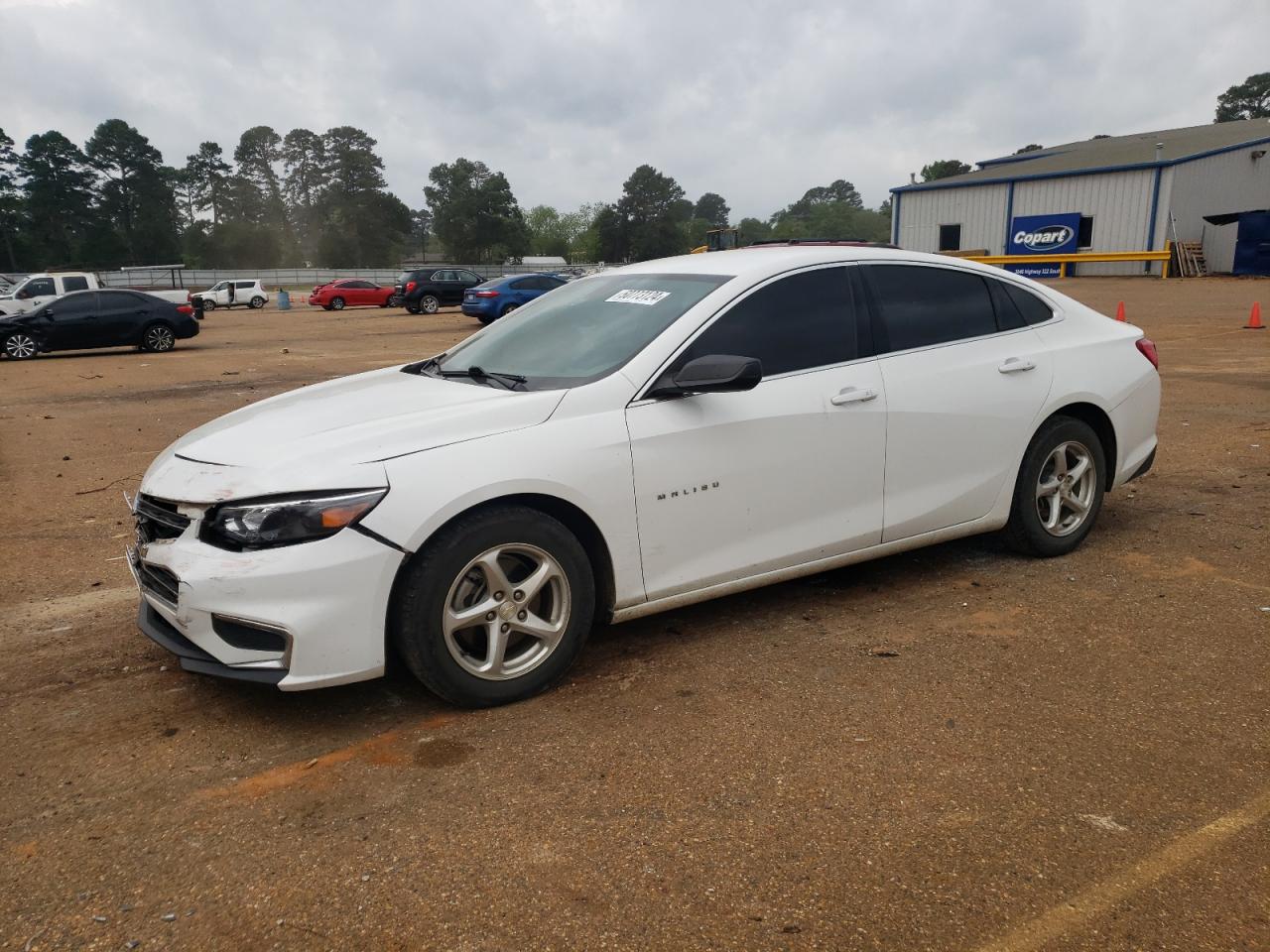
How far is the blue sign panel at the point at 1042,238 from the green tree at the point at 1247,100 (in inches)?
3176

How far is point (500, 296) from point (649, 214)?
83335mm

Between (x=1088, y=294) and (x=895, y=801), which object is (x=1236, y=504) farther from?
(x=1088, y=294)

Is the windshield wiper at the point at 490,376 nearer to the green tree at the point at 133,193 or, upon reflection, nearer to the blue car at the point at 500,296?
the blue car at the point at 500,296

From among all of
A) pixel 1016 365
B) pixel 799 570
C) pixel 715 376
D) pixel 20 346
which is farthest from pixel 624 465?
pixel 20 346

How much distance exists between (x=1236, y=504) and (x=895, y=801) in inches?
173

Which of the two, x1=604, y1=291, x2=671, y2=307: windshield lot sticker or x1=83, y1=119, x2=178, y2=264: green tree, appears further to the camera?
x1=83, y1=119, x2=178, y2=264: green tree

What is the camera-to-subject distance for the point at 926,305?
462cm

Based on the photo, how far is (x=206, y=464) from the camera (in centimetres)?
347

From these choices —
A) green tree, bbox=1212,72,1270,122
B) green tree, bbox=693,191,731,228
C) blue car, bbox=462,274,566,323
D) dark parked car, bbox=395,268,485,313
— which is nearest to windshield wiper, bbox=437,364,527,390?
blue car, bbox=462,274,566,323

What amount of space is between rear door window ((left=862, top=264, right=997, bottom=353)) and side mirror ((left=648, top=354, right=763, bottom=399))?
1.03 meters

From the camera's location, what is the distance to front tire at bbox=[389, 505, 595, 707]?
3.26 metres

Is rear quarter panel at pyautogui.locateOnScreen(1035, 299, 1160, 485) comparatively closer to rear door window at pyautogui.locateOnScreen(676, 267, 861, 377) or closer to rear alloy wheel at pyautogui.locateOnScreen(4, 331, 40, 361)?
rear door window at pyautogui.locateOnScreen(676, 267, 861, 377)

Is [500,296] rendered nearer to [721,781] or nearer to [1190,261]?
[721,781]

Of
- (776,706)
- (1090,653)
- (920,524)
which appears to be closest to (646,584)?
(776,706)
